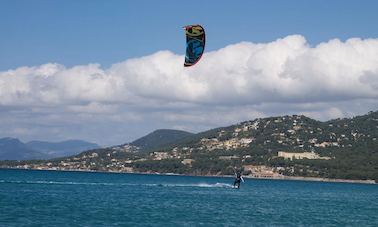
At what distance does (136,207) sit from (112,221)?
44.7ft

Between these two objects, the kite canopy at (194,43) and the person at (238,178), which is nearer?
the kite canopy at (194,43)

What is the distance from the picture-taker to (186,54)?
37625 mm

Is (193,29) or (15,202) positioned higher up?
(193,29)

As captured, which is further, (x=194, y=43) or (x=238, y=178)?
(x=238, y=178)

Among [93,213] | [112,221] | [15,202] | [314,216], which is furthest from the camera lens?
[15,202]

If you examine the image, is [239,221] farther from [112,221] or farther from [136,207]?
[136,207]

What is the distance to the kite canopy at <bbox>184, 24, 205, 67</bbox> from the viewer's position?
37156 mm

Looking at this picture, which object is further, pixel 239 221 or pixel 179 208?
pixel 179 208

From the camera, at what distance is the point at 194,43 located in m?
37.9

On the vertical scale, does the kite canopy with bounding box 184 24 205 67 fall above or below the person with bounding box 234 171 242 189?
above

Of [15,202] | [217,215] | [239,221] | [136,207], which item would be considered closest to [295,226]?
[239,221]

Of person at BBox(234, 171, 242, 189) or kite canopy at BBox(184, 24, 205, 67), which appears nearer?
kite canopy at BBox(184, 24, 205, 67)

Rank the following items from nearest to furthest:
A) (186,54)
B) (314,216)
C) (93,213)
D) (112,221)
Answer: (186,54)
(112,221)
(93,213)
(314,216)

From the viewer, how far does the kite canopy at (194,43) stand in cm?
3716
